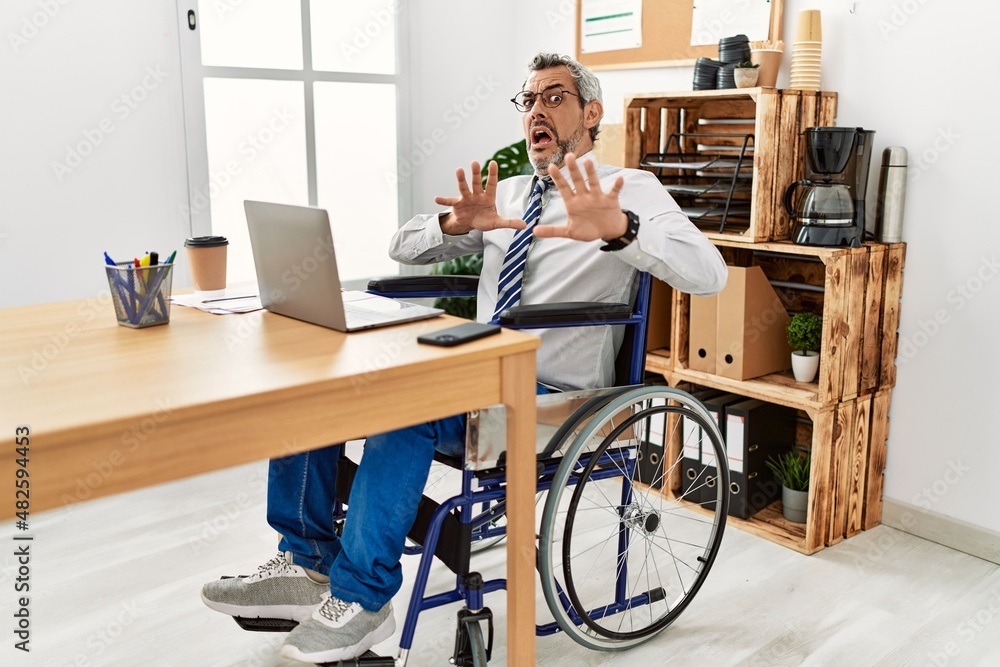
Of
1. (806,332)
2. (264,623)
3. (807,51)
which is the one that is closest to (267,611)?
(264,623)

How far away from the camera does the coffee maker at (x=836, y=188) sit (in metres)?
2.28

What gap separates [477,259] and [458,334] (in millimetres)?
1945

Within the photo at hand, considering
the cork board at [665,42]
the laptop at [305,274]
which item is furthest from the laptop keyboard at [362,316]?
the cork board at [665,42]

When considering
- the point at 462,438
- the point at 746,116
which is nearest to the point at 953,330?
the point at 746,116

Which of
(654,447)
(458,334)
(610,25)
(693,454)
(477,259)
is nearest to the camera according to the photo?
(458,334)

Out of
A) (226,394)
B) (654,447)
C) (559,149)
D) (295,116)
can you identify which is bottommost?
(654,447)

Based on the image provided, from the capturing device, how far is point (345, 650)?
5.16 feet

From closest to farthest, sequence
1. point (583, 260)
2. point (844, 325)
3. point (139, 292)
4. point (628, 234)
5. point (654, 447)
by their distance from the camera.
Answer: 1. point (139, 292)
2. point (628, 234)
3. point (583, 260)
4. point (844, 325)
5. point (654, 447)

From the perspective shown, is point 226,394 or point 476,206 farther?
point 476,206

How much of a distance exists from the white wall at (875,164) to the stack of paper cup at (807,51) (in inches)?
3.2

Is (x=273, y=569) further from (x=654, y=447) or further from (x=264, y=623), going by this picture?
(x=654, y=447)

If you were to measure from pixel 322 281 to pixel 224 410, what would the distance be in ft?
1.17

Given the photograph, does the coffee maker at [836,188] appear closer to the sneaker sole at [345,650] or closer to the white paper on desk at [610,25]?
the white paper on desk at [610,25]

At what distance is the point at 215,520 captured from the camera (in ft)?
8.20
